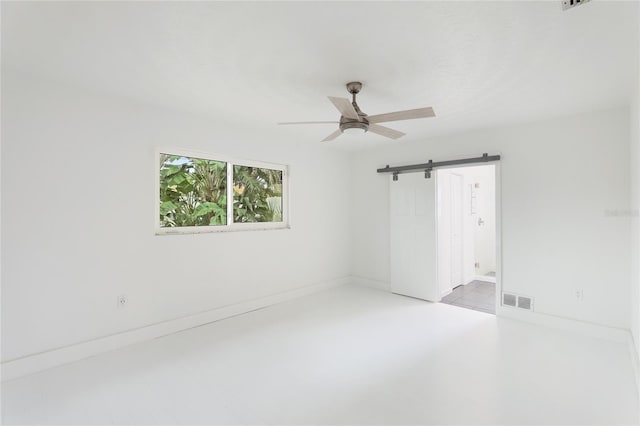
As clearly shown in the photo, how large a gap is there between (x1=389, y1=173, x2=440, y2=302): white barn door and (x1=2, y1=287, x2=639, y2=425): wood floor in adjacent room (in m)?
1.08

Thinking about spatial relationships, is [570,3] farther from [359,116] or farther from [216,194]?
[216,194]

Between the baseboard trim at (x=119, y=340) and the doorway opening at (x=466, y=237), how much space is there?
254 centimetres

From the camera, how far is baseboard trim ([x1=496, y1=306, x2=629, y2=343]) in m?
3.08

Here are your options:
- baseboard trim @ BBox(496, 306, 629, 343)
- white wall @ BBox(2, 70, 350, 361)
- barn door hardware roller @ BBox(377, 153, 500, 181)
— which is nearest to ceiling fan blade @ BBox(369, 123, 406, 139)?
barn door hardware roller @ BBox(377, 153, 500, 181)

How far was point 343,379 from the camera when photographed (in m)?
2.37

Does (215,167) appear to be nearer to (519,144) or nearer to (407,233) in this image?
(407,233)

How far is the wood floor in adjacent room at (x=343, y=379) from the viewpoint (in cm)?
197

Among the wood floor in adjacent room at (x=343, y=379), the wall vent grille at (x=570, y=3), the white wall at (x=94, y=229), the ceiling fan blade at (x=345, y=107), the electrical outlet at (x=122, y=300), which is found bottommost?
the wood floor in adjacent room at (x=343, y=379)

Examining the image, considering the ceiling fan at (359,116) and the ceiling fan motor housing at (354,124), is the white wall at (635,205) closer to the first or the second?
the ceiling fan at (359,116)

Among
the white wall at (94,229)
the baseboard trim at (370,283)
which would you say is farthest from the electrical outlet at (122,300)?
the baseboard trim at (370,283)

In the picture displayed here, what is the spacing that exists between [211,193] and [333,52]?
233 cm

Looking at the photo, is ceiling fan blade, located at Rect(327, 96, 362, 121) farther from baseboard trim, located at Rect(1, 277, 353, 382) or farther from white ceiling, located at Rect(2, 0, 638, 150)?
baseboard trim, located at Rect(1, 277, 353, 382)

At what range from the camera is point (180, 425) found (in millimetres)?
1873

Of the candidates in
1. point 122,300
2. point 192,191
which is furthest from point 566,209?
point 122,300
